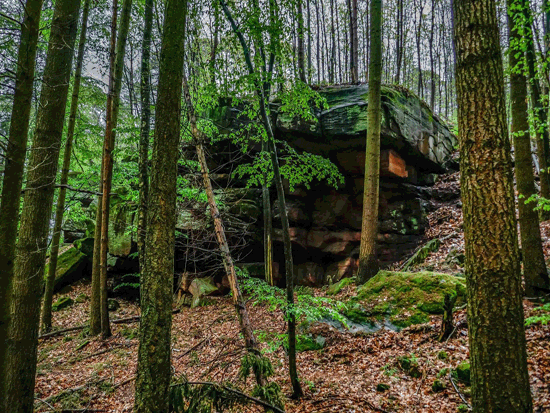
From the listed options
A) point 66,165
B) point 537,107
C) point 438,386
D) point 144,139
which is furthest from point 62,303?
point 537,107

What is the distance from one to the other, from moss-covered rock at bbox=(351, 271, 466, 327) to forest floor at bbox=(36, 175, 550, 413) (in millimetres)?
316

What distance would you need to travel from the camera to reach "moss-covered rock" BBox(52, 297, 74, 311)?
10.8 meters

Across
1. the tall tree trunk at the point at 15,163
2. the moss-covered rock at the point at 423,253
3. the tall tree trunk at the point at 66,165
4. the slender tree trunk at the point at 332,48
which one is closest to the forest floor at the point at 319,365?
the moss-covered rock at the point at 423,253

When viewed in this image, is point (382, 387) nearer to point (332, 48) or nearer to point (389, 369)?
point (389, 369)

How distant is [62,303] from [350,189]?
11.8 metres

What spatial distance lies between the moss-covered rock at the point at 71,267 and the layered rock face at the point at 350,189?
8.58 metres

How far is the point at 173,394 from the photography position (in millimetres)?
3100

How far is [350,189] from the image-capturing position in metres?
11.8

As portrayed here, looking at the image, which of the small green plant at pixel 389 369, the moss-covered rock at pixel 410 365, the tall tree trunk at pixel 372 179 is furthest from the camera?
the tall tree trunk at pixel 372 179

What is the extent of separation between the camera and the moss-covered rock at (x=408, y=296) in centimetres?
608

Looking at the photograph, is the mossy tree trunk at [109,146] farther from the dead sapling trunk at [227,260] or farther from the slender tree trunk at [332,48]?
the slender tree trunk at [332,48]

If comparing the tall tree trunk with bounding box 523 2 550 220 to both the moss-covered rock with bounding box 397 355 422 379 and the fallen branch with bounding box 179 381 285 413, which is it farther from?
the fallen branch with bounding box 179 381 285 413

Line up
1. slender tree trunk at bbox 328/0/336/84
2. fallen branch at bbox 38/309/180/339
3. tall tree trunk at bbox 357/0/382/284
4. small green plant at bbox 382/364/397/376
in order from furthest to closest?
1. slender tree trunk at bbox 328/0/336/84
2. fallen branch at bbox 38/309/180/339
3. tall tree trunk at bbox 357/0/382/284
4. small green plant at bbox 382/364/397/376

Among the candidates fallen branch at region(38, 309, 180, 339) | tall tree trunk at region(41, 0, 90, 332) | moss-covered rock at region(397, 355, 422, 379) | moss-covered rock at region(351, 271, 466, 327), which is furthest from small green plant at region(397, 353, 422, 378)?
tall tree trunk at region(41, 0, 90, 332)
